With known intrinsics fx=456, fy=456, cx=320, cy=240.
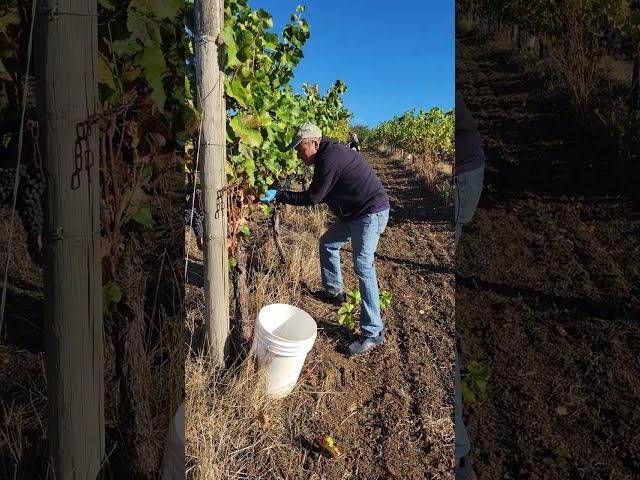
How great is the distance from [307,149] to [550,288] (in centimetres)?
153

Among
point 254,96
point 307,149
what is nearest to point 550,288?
point 307,149

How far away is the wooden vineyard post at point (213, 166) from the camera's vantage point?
1.58m

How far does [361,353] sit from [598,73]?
168 cm

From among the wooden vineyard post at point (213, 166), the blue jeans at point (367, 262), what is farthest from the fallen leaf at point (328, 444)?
the blue jeans at point (367, 262)

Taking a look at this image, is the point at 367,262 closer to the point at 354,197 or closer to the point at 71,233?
the point at 354,197

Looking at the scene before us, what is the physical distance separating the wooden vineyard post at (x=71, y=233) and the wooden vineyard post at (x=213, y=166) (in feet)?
2.23

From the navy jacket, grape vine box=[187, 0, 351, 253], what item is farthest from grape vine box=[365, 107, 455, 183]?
the navy jacket

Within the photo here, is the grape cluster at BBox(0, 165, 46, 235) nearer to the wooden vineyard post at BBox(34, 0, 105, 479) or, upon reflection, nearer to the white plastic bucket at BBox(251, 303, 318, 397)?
the wooden vineyard post at BBox(34, 0, 105, 479)

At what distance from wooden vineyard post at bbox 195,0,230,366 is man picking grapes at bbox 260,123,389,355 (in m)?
0.72

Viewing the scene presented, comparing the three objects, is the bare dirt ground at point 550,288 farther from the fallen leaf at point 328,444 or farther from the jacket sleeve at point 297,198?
the jacket sleeve at point 297,198

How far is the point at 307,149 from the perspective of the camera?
252 centimetres

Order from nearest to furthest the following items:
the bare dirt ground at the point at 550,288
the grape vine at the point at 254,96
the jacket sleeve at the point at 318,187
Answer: the bare dirt ground at the point at 550,288 → the grape vine at the point at 254,96 → the jacket sleeve at the point at 318,187

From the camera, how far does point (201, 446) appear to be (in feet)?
5.14

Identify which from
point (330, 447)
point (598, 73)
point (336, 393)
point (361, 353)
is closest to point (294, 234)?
point (361, 353)
